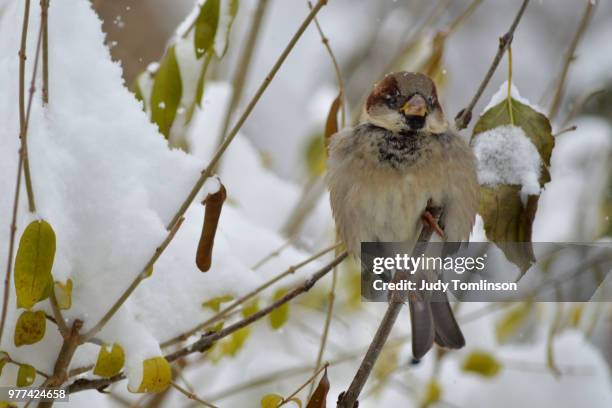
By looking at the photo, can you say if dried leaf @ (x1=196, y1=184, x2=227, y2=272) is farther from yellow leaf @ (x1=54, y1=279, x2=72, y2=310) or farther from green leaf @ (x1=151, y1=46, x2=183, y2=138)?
green leaf @ (x1=151, y1=46, x2=183, y2=138)

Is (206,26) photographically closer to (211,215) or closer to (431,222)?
(211,215)

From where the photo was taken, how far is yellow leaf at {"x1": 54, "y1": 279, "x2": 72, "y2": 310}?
108cm

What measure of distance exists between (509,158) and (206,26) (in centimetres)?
55

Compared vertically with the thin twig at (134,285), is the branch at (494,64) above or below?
above

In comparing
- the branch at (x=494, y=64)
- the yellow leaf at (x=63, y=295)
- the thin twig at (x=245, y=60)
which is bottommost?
the yellow leaf at (x=63, y=295)

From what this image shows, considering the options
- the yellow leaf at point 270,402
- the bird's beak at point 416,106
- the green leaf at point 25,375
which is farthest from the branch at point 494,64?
the green leaf at point 25,375

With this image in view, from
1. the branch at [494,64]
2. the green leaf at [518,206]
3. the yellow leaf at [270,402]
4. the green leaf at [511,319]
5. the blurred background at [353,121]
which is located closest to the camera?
the yellow leaf at [270,402]

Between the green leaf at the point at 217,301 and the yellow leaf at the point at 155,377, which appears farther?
the green leaf at the point at 217,301

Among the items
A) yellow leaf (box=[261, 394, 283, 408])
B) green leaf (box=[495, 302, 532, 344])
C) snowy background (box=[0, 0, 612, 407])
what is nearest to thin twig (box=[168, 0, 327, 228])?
snowy background (box=[0, 0, 612, 407])

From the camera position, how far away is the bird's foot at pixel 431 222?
1584mm

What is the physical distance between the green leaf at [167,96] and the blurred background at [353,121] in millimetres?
145

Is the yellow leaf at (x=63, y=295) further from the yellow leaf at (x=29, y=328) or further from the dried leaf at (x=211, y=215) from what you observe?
the dried leaf at (x=211, y=215)

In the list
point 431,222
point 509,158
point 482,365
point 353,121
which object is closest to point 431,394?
point 482,365

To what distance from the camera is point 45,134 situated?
45.6 inches
